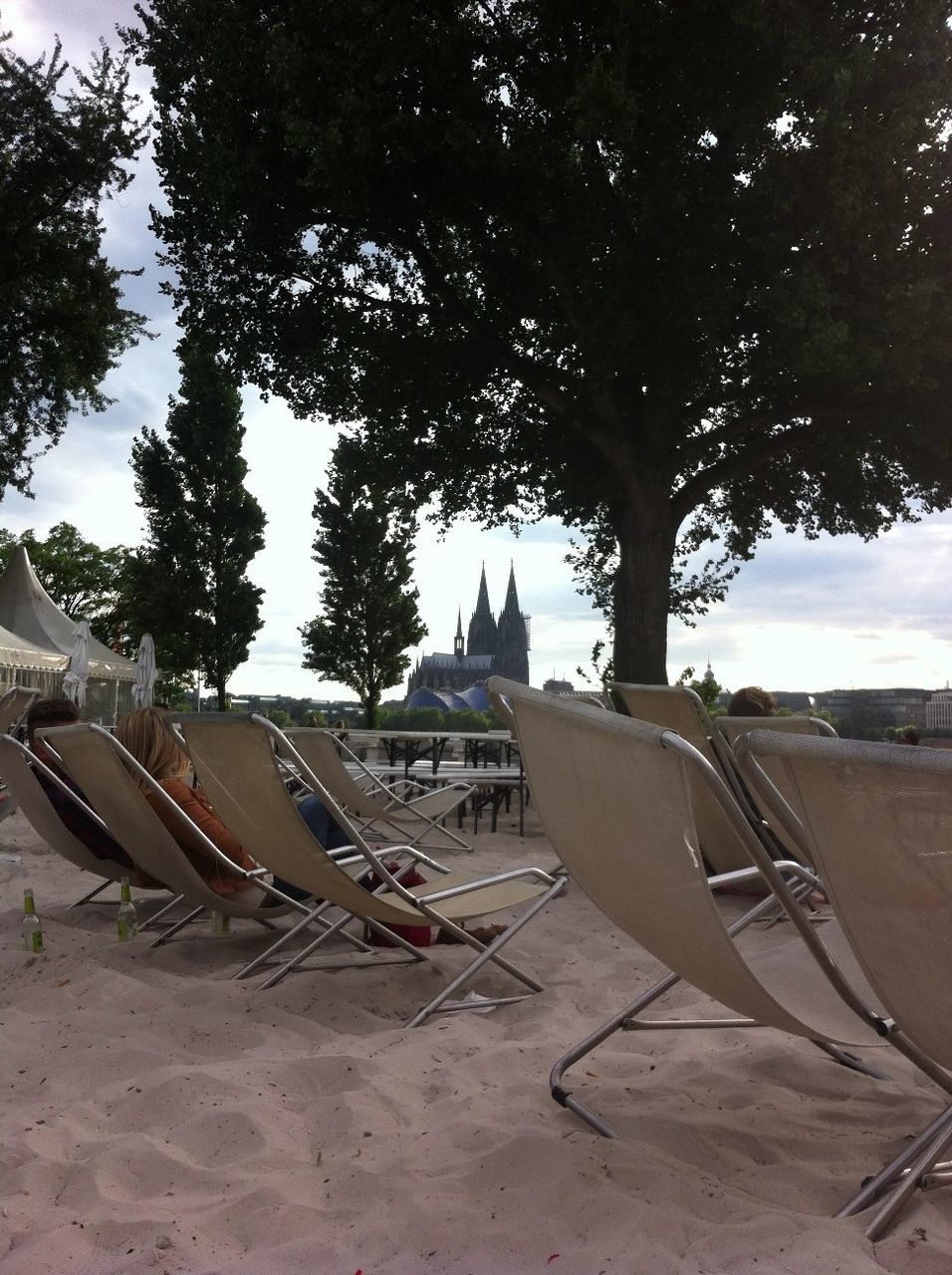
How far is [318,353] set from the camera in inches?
566

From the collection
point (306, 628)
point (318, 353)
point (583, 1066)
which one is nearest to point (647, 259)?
point (318, 353)

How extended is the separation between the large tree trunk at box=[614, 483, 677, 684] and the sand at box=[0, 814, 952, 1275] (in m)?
9.66

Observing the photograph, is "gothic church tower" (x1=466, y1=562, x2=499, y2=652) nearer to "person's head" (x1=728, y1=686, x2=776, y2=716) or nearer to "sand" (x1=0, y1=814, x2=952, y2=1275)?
"person's head" (x1=728, y1=686, x2=776, y2=716)

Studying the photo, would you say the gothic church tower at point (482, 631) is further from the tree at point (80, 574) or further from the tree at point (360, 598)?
the tree at point (360, 598)

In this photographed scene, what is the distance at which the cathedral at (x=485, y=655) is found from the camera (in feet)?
385

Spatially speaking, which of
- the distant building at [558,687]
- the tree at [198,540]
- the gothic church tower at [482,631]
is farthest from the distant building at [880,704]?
the gothic church tower at [482,631]

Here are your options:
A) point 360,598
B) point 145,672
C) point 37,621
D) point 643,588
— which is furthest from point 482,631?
point 643,588

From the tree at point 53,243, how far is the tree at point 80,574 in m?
24.2

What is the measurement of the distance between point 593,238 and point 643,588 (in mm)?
3952

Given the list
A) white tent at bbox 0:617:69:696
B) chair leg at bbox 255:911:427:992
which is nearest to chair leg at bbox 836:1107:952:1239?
chair leg at bbox 255:911:427:992

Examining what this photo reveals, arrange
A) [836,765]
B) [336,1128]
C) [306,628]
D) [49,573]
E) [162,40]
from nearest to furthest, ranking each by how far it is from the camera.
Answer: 1. [836,765]
2. [336,1128]
3. [162,40]
4. [306,628]
5. [49,573]

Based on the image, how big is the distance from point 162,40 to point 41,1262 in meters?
14.6

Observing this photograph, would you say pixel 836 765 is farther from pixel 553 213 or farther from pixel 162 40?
pixel 162 40

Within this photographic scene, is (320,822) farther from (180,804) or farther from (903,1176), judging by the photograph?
(903,1176)
